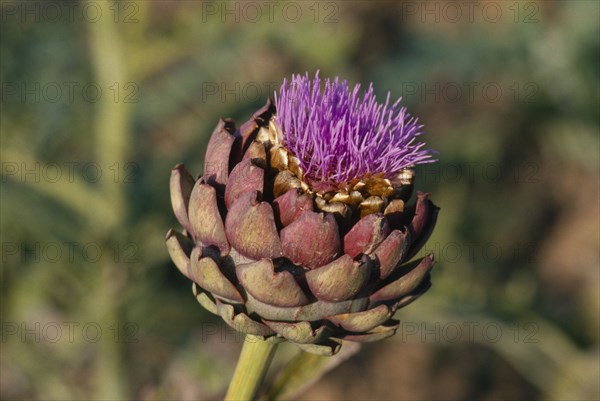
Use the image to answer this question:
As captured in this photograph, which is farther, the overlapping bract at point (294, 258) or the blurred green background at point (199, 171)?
the blurred green background at point (199, 171)

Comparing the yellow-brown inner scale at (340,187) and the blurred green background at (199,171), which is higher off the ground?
the yellow-brown inner scale at (340,187)

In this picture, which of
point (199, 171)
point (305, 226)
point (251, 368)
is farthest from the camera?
point (199, 171)

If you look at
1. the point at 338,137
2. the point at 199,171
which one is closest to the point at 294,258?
the point at 338,137

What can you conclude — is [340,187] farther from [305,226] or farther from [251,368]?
[251,368]

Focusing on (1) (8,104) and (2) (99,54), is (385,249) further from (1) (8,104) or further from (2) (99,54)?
(1) (8,104)

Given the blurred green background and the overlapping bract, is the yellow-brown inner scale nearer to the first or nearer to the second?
the overlapping bract

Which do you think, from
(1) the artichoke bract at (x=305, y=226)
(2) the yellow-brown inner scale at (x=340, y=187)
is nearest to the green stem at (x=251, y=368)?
(1) the artichoke bract at (x=305, y=226)

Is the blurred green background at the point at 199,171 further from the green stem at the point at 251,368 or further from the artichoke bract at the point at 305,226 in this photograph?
the artichoke bract at the point at 305,226
